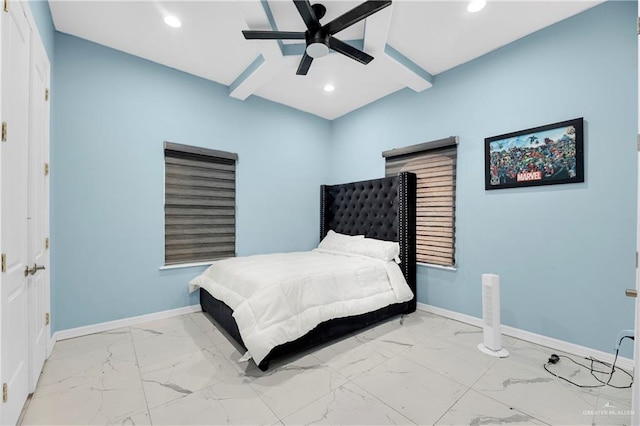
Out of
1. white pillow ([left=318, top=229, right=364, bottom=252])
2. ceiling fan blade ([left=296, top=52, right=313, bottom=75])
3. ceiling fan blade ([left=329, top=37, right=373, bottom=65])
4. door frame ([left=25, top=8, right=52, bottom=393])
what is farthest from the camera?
white pillow ([left=318, top=229, right=364, bottom=252])

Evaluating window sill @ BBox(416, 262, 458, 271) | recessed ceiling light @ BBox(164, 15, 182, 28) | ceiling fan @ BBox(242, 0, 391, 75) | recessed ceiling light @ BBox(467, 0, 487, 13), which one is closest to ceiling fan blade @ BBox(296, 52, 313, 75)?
ceiling fan @ BBox(242, 0, 391, 75)

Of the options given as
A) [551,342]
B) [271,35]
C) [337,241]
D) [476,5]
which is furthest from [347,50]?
[551,342]

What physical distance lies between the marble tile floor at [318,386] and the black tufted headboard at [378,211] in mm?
1148

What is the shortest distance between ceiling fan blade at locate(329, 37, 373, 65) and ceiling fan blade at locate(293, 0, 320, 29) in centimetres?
19

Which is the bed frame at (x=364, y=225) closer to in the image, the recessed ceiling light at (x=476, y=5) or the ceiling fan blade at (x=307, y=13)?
the recessed ceiling light at (x=476, y=5)

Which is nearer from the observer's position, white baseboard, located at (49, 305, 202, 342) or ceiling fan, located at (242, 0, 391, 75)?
ceiling fan, located at (242, 0, 391, 75)

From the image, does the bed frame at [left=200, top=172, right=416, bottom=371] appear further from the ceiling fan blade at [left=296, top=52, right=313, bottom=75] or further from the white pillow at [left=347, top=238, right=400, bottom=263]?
the ceiling fan blade at [left=296, top=52, right=313, bottom=75]

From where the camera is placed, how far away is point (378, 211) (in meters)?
3.83

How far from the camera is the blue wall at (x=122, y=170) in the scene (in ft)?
8.90

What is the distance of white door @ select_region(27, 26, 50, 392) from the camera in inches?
73.6

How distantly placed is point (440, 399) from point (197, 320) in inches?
103

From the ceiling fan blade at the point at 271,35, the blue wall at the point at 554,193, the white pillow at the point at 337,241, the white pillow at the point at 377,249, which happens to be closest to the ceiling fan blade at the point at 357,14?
the ceiling fan blade at the point at 271,35

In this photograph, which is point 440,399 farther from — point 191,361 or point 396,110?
point 396,110

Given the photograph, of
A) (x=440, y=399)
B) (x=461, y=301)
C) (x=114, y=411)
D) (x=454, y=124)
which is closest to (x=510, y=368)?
(x=440, y=399)
